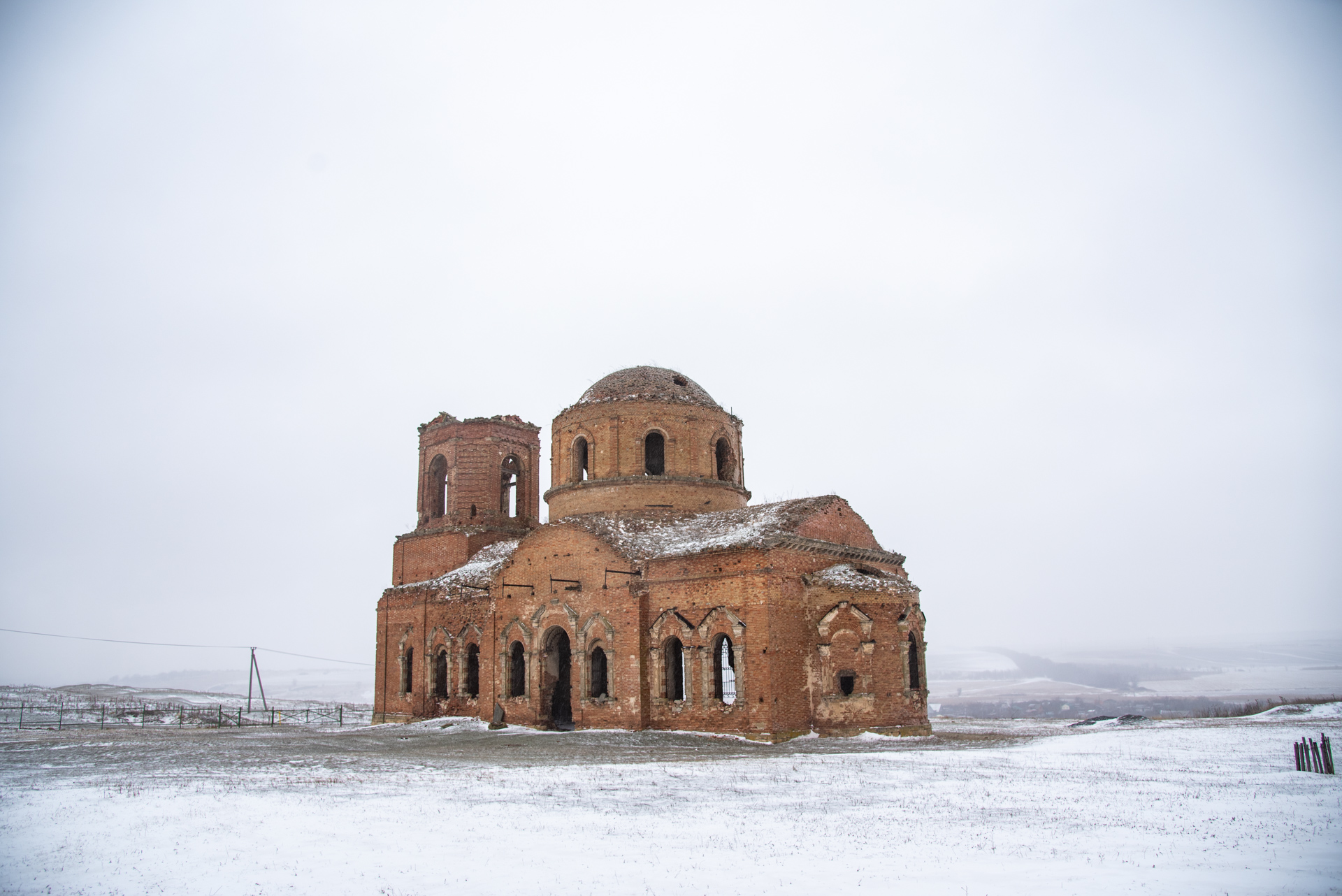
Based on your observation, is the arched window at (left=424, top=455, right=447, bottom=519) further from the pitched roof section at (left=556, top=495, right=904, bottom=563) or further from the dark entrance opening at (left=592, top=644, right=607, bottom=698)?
the dark entrance opening at (left=592, top=644, right=607, bottom=698)

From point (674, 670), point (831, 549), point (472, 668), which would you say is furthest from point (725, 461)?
point (472, 668)

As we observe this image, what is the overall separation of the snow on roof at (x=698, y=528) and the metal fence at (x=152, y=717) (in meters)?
12.2

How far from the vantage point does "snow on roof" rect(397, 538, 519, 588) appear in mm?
27609

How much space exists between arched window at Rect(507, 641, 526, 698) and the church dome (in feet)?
25.4

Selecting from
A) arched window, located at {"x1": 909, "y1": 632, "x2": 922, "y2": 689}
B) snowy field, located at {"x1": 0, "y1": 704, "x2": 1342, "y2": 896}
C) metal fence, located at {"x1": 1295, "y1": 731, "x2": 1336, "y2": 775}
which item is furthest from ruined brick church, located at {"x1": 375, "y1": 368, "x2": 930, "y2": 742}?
metal fence, located at {"x1": 1295, "y1": 731, "x2": 1336, "y2": 775}

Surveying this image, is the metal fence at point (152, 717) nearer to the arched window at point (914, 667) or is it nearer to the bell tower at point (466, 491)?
the bell tower at point (466, 491)

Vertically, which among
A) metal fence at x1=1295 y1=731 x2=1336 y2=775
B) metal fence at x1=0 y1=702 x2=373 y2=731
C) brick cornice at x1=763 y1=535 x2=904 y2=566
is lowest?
metal fence at x1=0 y1=702 x2=373 y2=731

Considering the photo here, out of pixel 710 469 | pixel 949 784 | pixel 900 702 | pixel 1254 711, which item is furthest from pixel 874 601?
pixel 1254 711

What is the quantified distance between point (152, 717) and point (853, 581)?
2558cm

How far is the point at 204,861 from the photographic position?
7699 mm

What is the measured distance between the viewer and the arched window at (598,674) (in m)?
24.0

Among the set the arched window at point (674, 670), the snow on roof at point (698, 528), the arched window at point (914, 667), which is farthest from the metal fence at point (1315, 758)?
the arched window at point (674, 670)

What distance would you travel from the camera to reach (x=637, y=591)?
22.9m

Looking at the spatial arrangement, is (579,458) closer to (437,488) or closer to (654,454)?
(654,454)
